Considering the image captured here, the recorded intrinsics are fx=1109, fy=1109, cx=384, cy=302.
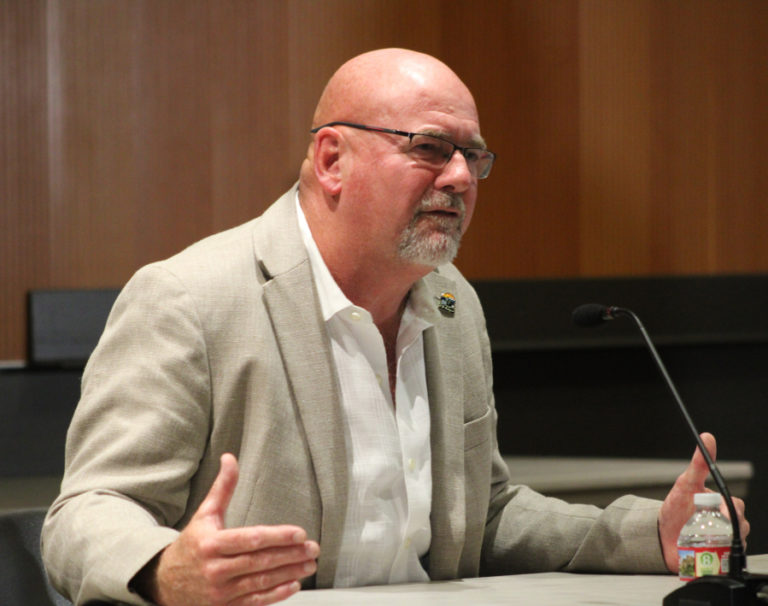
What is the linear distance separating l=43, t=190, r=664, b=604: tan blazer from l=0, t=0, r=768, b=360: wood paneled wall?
1481 millimetres

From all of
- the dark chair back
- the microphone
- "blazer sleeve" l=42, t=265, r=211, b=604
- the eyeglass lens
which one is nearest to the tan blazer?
"blazer sleeve" l=42, t=265, r=211, b=604

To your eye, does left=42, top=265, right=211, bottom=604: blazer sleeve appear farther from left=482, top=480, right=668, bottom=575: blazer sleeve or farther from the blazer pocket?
left=482, top=480, right=668, bottom=575: blazer sleeve

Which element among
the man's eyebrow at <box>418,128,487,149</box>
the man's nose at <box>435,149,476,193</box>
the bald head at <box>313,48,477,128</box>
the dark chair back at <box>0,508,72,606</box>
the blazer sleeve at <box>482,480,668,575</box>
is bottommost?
the dark chair back at <box>0,508,72,606</box>

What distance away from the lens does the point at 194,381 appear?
1.55m

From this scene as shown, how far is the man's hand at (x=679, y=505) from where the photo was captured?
1628 mm

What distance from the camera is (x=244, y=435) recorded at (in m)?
1.60

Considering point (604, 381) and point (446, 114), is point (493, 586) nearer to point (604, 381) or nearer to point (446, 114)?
point (446, 114)

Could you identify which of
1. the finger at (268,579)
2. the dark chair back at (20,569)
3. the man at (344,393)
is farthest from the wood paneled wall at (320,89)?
the finger at (268,579)

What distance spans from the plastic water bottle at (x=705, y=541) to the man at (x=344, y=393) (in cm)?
3

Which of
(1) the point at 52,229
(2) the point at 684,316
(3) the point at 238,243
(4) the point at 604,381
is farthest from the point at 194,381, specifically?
(2) the point at 684,316

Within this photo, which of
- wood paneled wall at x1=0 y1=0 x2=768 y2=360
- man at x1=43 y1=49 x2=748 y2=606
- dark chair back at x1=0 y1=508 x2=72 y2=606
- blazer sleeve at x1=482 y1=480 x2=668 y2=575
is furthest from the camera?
wood paneled wall at x1=0 y1=0 x2=768 y2=360

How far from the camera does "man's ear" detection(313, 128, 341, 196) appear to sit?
1794 millimetres

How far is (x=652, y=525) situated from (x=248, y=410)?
649mm

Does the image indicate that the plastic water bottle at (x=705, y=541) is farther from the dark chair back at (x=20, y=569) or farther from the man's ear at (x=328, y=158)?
the dark chair back at (x=20, y=569)
